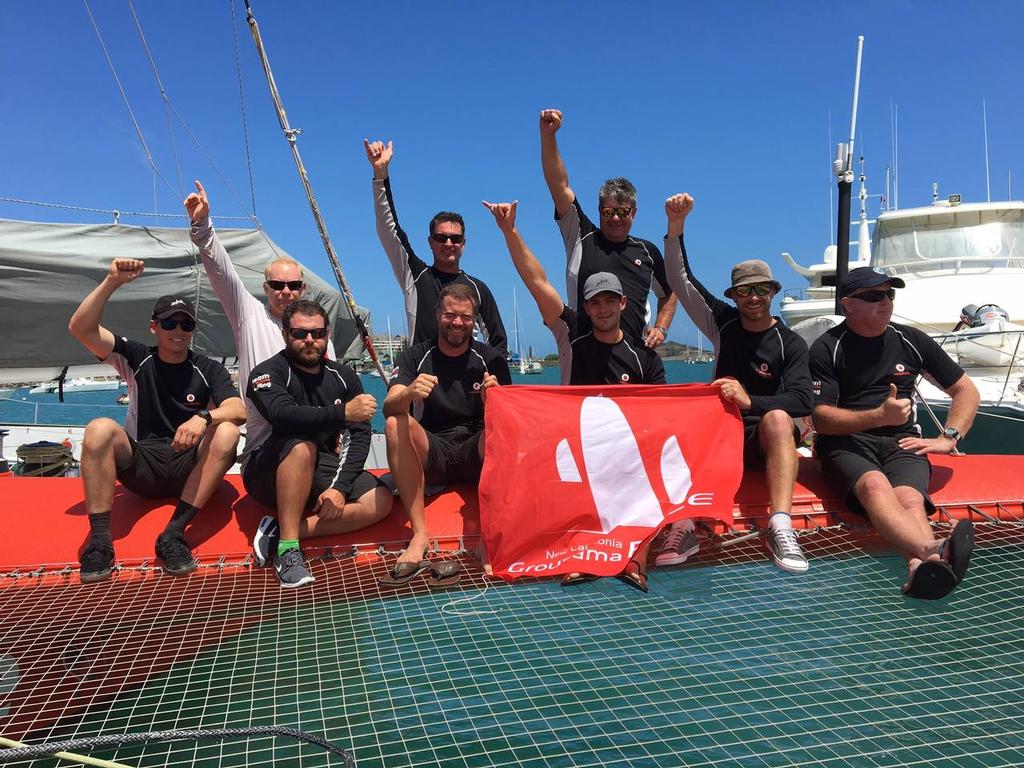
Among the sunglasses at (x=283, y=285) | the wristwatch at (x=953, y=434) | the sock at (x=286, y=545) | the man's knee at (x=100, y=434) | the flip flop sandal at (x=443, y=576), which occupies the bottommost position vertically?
the flip flop sandal at (x=443, y=576)

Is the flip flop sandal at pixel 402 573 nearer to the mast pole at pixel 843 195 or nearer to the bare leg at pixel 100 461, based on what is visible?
the bare leg at pixel 100 461

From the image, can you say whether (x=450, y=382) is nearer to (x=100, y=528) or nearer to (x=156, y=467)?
(x=156, y=467)

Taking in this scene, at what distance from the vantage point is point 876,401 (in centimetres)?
459

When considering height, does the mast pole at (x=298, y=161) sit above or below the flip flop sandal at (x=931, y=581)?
above

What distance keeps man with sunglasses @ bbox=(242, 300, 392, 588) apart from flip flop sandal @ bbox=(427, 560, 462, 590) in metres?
0.70

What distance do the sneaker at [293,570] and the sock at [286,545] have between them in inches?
0.8

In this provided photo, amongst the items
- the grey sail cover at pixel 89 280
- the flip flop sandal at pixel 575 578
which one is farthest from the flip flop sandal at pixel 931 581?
the grey sail cover at pixel 89 280

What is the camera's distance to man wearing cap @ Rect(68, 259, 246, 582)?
4188mm

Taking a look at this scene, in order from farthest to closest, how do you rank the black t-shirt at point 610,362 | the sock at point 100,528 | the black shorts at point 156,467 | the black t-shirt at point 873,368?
the black t-shirt at point 610,362
the black t-shirt at point 873,368
the black shorts at point 156,467
the sock at point 100,528

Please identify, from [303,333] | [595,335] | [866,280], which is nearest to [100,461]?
[303,333]

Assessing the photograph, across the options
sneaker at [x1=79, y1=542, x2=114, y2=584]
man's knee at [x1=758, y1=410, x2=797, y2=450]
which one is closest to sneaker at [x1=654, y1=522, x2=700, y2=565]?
man's knee at [x1=758, y1=410, x2=797, y2=450]

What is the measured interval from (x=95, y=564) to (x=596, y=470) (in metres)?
3.08

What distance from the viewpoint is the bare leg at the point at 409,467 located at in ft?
14.0

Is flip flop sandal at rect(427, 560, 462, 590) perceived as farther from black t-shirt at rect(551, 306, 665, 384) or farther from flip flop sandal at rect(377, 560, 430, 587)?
black t-shirt at rect(551, 306, 665, 384)
